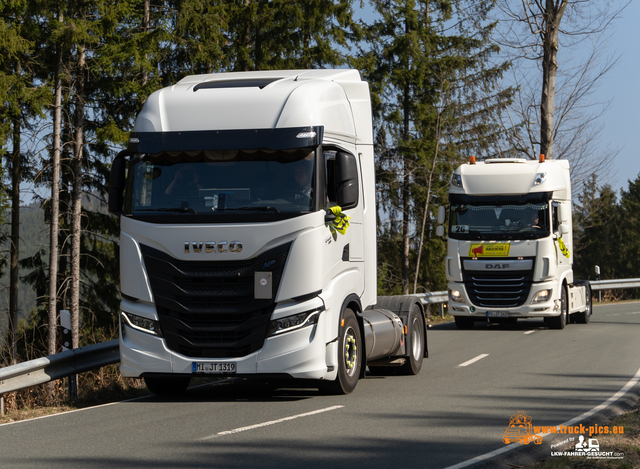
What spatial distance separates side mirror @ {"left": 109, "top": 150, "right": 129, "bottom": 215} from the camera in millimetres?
9594

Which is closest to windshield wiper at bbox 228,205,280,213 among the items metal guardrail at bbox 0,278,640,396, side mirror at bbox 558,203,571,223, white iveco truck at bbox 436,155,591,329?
metal guardrail at bbox 0,278,640,396

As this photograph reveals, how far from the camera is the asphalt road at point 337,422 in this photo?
6543 millimetres

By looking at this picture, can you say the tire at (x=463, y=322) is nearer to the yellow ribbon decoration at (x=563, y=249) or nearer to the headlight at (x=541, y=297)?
the headlight at (x=541, y=297)

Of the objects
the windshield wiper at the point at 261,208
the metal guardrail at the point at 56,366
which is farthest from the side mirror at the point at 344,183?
the metal guardrail at the point at 56,366

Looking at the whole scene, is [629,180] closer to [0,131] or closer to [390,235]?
[390,235]

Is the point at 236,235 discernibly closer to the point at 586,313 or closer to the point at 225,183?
the point at 225,183

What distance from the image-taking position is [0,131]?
22547mm

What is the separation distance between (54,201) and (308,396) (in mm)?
16261

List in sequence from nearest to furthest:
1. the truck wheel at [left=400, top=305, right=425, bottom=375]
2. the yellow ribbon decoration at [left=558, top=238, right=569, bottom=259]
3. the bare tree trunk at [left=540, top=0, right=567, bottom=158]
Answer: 1. the truck wheel at [left=400, top=305, right=425, bottom=375]
2. the yellow ribbon decoration at [left=558, top=238, right=569, bottom=259]
3. the bare tree trunk at [left=540, top=0, right=567, bottom=158]

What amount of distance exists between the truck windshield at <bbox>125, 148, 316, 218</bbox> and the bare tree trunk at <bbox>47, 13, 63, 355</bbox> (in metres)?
15.1

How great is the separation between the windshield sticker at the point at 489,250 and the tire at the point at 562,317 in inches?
83.3

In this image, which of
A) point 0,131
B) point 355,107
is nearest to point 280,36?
point 0,131

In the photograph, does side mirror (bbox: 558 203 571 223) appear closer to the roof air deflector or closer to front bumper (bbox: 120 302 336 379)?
the roof air deflector

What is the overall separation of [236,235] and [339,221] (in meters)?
1.32
